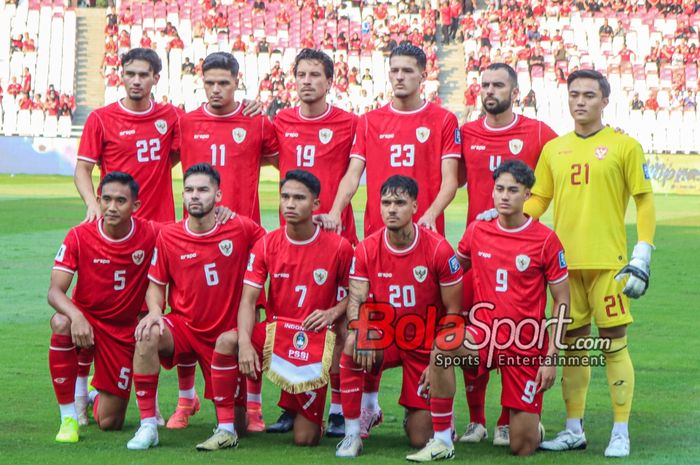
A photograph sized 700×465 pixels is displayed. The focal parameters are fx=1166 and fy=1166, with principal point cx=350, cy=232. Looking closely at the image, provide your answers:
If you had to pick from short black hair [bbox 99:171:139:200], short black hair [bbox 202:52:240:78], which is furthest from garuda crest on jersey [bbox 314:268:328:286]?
short black hair [bbox 202:52:240:78]

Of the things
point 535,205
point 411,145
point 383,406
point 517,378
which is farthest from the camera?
point 383,406

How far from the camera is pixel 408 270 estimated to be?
702 cm

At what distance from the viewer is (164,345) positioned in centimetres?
714

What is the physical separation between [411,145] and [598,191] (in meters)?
1.42

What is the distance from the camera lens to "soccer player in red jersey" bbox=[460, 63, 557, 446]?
7574 mm

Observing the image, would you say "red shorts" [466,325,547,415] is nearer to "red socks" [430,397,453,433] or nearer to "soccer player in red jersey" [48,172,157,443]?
"red socks" [430,397,453,433]

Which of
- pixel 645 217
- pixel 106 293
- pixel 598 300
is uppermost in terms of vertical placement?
pixel 645 217

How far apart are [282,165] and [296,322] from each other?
4.96 ft

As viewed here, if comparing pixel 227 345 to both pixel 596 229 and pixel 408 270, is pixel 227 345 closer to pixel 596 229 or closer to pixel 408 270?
pixel 408 270

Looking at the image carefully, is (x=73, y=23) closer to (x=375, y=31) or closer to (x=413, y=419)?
(x=375, y=31)

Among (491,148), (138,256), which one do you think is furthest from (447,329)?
(138,256)

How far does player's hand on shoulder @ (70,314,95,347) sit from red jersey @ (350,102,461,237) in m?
2.12

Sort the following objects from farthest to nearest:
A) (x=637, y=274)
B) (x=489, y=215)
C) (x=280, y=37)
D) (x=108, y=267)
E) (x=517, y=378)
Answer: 1. (x=280, y=37)
2. (x=108, y=267)
3. (x=489, y=215)
4. (x=517, y=378)
5. (x=637, y=274)

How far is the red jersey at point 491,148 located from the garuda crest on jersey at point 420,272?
1.04 metres
